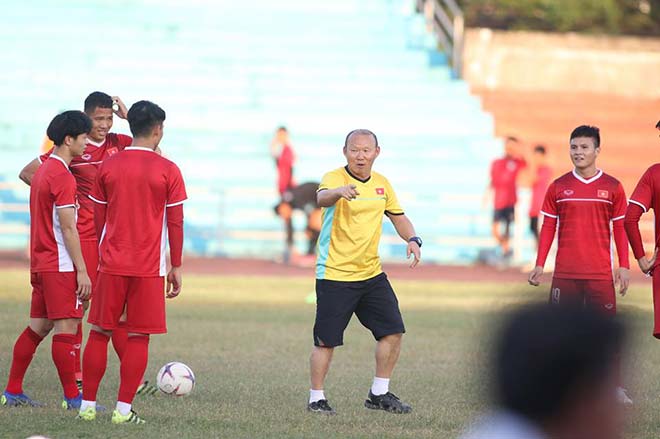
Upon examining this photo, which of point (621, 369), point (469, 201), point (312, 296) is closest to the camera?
point (621, 369)

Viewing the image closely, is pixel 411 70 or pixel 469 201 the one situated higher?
pixel 411 70

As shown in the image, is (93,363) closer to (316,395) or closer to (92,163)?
(316,395)

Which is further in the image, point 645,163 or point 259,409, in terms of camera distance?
point 645,163

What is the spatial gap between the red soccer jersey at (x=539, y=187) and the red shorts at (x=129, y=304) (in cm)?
1511

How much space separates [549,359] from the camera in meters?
2.27

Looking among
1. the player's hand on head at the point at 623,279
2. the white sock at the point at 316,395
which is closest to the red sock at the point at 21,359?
the white sock at the point at 316,395

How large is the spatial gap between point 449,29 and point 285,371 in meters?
21.4

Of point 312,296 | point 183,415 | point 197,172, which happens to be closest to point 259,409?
point 183,415

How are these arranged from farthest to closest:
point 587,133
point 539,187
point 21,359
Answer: point 539,187 < point 587,133 < point 21,359

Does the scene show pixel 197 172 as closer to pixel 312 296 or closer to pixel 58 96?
pixel 58 96

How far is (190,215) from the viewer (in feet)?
82.5

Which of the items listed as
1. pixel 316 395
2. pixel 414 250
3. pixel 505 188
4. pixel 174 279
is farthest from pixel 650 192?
pixel 505 188

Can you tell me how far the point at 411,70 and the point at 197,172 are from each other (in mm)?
6517

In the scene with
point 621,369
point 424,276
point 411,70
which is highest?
point 411,70
